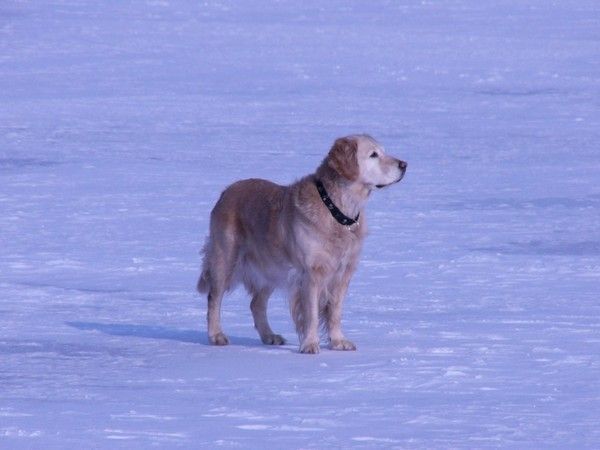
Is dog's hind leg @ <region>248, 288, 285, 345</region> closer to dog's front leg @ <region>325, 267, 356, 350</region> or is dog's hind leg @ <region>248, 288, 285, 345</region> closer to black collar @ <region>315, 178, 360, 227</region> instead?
dog's front leg @ <region>325, 267, 356, 350</region>

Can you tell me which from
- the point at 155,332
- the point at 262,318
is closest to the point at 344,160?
the point at 262,318

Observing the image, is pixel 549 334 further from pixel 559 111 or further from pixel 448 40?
pixel 448 40

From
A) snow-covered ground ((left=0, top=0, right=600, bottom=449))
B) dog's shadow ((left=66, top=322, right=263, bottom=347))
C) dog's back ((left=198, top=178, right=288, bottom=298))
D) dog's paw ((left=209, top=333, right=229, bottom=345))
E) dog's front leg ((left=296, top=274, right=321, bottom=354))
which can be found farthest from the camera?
dog's shadow ((left=66, top=322, right=263, bottom=347))

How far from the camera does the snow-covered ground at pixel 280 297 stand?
5855 mm

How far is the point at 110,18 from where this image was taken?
33125 millimetres

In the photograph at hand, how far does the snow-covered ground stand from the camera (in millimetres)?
5855

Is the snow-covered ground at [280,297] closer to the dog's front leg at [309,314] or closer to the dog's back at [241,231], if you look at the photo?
the dog's front leg at [309,314]

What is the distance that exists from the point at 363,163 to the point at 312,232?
45 centimetres

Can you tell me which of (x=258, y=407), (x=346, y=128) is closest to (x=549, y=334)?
(x=258, y=407)

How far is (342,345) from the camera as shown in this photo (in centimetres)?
742

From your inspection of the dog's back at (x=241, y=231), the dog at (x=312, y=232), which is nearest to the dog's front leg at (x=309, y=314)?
the dog at (x=312, y=232)

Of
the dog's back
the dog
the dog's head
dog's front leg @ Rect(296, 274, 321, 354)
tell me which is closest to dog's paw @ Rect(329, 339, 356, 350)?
the dog

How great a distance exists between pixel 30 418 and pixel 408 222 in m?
6.46

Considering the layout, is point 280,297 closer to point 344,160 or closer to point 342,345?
point 342,345
